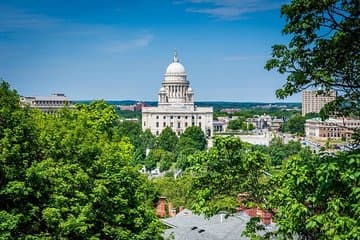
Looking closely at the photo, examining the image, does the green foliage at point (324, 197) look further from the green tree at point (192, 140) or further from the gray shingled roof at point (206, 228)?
the green tree at point (192, 140)

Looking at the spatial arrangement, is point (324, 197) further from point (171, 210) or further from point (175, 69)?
point (175, 69)

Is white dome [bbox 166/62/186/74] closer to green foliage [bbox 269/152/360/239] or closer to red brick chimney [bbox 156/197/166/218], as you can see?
red brick chimney [bbox 156/197/166/218]

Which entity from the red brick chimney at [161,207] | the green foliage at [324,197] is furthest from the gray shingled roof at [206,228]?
the green foliage at [324,197]

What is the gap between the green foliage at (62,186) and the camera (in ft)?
59.7

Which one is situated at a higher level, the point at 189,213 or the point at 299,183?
the point at 299,183

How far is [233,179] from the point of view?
43.8 ft

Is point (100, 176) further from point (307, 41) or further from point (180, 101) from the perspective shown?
point (180, 101)

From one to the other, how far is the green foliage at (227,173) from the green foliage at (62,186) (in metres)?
6.39

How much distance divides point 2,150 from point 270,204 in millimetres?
9405

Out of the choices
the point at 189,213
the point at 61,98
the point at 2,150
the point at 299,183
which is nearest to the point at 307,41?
the point at 299,183

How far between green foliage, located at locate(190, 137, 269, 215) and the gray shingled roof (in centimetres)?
1443

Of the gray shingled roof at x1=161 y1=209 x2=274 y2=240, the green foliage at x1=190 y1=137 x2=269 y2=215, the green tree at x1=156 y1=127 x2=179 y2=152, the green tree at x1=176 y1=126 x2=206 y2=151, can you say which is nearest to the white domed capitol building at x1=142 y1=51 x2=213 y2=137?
the green tree at x1=176 y1=126 x2=206 y2=151

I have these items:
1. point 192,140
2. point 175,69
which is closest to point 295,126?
point 175,69

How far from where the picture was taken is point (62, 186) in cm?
1928
